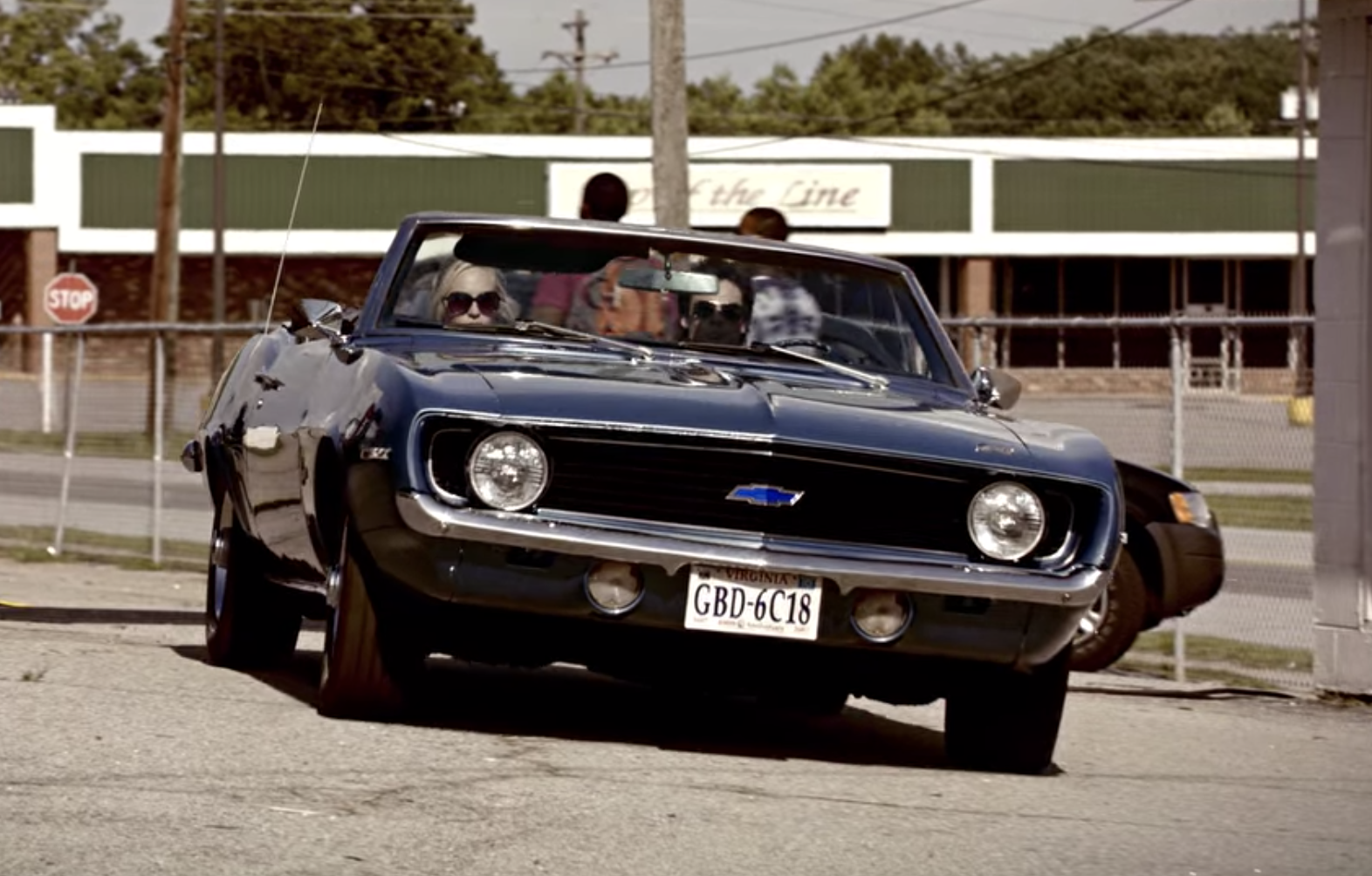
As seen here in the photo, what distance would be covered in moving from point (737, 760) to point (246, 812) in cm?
187

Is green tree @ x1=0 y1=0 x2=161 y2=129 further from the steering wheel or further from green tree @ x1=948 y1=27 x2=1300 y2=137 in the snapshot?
the steering wheel

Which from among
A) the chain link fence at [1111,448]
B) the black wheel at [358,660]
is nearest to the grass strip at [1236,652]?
the chain link fence at [1111,448]

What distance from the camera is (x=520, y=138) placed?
189 feet

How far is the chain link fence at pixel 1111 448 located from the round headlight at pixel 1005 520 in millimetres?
5178

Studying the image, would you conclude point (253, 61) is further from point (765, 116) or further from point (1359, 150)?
point (1359, 150)

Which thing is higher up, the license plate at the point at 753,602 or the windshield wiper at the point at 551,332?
the windshield wiper at the point at 551,332

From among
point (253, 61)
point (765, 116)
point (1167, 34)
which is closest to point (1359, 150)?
point (253, 61)

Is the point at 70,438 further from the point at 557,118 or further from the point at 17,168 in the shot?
the point at 557,118

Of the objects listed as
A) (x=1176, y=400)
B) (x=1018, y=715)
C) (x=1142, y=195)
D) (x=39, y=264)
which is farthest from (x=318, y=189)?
(x=1018, y=715)

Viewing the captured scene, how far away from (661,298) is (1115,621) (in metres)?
4.49

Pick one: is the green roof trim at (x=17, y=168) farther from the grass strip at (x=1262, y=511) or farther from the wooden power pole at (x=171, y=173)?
the grass strip at (x=1262, y=511)

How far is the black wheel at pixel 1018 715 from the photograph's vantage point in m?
7.86

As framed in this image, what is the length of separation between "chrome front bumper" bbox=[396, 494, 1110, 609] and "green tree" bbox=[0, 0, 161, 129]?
85471 millimetres

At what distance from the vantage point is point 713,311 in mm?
8781
